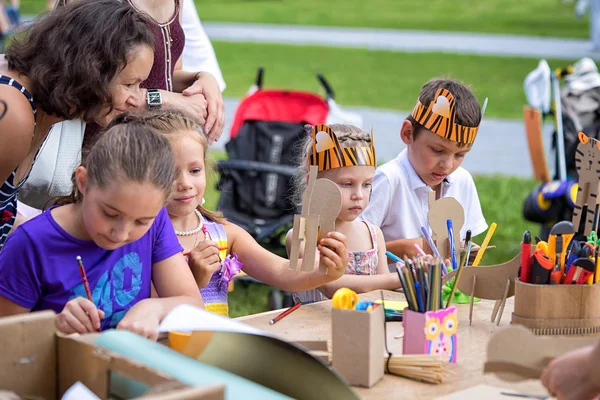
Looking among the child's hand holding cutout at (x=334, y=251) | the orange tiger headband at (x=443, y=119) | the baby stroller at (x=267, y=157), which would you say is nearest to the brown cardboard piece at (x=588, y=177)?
the orange tiger headband at (x=443, y=119)

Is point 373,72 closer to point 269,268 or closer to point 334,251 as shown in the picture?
point 269,268

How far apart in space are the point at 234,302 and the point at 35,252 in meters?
2.80

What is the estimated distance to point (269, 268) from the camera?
7.86 feet

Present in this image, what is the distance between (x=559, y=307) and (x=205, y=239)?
973 mm

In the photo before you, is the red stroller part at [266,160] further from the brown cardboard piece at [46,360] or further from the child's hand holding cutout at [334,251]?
the brown cardboard piece at [46,360]

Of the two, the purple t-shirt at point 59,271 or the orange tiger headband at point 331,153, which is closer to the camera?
the purple t-shirt at point 59,271

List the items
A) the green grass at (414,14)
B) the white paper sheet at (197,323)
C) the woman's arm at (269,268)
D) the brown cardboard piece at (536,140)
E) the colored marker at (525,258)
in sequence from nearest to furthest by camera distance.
→ the white paper sheet at (197,323), the colored marker at (525,258), the woman's arm at (269,268), the brown cardboard piece at (536,140), the green grass at (414,14)

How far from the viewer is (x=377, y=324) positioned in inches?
66.2

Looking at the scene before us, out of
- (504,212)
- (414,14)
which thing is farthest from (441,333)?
(414,14)

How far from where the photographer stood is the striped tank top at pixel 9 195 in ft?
7.41

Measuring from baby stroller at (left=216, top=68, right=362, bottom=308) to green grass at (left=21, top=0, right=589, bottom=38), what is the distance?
51.0 feet

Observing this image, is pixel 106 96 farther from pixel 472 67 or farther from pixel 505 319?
pixel 472 67

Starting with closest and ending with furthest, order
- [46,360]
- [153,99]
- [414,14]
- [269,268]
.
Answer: [46,360]
[269,268]
[153,99]
[414,14]

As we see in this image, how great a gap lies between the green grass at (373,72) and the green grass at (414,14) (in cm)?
534
